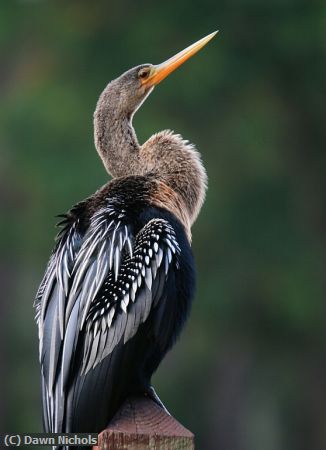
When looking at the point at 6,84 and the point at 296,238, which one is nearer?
the point at 296,238

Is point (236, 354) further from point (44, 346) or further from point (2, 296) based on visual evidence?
point (44, 346)

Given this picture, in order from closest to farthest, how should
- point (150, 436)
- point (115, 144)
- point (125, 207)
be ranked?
point (150, 436) → point (125, 207) → point (115, 144)

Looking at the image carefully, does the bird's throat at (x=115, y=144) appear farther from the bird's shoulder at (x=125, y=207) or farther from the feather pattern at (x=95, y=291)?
the feather pattern at (x=95, y=291)

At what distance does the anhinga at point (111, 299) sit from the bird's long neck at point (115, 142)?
0.29 metres

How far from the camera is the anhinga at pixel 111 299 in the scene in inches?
187

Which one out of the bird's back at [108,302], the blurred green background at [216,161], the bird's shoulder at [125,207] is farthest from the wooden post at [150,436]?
the blurred green background at [216,161]

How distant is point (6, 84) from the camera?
20.1 m

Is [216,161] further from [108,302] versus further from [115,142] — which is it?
[108,302]

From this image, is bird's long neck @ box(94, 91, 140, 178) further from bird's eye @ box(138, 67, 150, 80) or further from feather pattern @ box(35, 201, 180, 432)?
feather pattern @ box(35, 201, 180, 432)

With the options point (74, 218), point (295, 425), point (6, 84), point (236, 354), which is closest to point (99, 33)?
point (6, 84)

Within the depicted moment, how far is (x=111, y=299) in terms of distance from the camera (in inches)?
193

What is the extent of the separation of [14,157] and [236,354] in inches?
203

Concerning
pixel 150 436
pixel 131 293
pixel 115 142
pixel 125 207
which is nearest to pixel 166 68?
pixel 115 142

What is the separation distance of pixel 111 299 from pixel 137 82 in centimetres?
166
